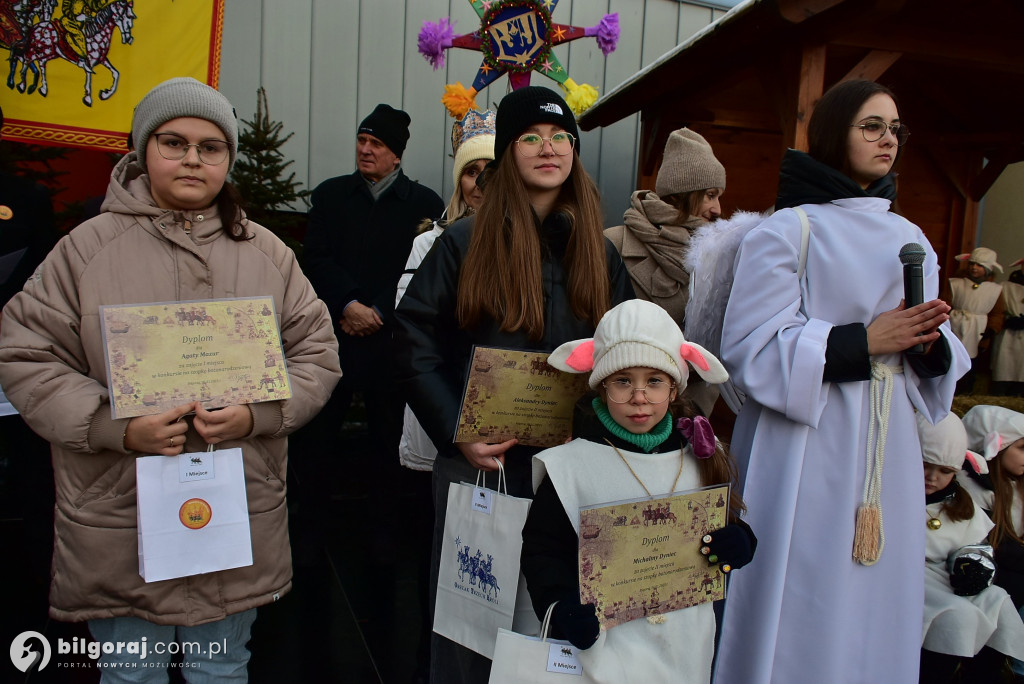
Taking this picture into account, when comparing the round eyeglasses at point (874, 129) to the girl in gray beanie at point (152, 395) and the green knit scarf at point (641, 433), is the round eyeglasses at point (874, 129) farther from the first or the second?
the girl in gray beanie at point (152, 395)

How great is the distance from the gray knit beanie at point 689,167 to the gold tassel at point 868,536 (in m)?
1.75

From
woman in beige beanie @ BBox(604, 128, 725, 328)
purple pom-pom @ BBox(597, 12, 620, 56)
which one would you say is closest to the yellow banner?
purple pom-pom @ BBox(597, 12, 620, 56)

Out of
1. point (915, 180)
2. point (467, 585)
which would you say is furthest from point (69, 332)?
point (915, 180)

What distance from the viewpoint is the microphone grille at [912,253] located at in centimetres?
197

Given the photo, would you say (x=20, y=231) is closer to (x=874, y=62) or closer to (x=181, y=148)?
(x=181, y=148)

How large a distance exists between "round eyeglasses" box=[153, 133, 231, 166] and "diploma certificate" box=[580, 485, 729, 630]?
140 cm

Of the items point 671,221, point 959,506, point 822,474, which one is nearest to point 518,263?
point 822,474

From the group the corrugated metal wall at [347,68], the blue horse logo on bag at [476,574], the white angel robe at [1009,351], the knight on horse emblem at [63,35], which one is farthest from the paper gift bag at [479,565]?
the white angel robe at [1009,351]

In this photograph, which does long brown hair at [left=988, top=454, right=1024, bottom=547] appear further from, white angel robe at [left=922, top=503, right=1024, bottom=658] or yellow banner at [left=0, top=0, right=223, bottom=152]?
yellow banner at [left=0, top=0, right=223, bottom=152]

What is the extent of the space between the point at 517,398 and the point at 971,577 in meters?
1.98

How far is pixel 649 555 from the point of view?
164 cm

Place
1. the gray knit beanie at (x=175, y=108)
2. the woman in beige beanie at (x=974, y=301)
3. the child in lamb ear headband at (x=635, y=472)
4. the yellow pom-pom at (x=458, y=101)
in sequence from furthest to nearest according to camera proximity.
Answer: the woman in beige beanie at (x=974, y=301) → the yellow pom-pom at (x=458, y=101) → the gray knit beanie at (x=175, y=108) → the child in lamb ear headband at (x=635, y=472)

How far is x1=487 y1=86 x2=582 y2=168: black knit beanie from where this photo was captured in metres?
2.07

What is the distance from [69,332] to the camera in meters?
1.88
